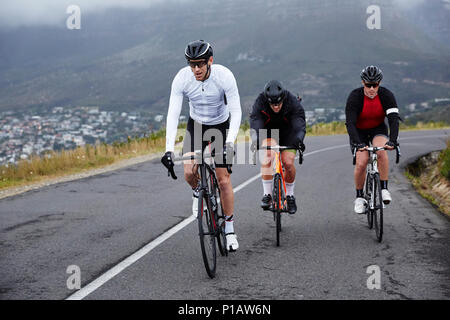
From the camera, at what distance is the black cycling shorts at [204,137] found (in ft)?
20.4

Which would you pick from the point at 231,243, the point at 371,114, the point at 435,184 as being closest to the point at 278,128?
the point at 371,114

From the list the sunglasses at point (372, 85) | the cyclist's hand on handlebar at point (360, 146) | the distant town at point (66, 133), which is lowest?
the cyclist's hand on handlebar at point (360, 146)

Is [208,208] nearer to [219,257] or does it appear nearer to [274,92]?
[219,257]

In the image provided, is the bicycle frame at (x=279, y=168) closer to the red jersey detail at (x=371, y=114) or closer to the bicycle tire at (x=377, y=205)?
the bicycle tire at (x=377, y=205)

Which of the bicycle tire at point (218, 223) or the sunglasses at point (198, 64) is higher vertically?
the sunglasses at point (198, 64)

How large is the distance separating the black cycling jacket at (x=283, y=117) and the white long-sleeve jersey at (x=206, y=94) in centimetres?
120

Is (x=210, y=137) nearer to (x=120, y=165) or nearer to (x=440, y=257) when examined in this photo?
(x=440, y=257)

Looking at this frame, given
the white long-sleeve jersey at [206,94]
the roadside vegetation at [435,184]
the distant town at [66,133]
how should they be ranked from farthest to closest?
the distant town at [66,133] → the roadside vegetation at [435,184] → the white long-sleeve jersey at [206,94]

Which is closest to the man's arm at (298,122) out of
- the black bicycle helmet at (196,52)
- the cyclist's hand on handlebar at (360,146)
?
the cyclist's hand on handlebar at (360,146)

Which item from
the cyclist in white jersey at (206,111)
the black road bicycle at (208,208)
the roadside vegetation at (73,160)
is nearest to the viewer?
the black road bicycle at (208,208)

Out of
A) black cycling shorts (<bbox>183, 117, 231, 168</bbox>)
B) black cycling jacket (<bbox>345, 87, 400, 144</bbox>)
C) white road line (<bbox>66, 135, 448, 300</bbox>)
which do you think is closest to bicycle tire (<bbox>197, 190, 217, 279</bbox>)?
black cycling shorts (<bbox>183, 117, 231, 168</bbox>)

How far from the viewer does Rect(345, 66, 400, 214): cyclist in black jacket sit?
23.7ft

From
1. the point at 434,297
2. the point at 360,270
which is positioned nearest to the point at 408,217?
the point at 360,270

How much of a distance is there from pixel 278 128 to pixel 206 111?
1.64 m
